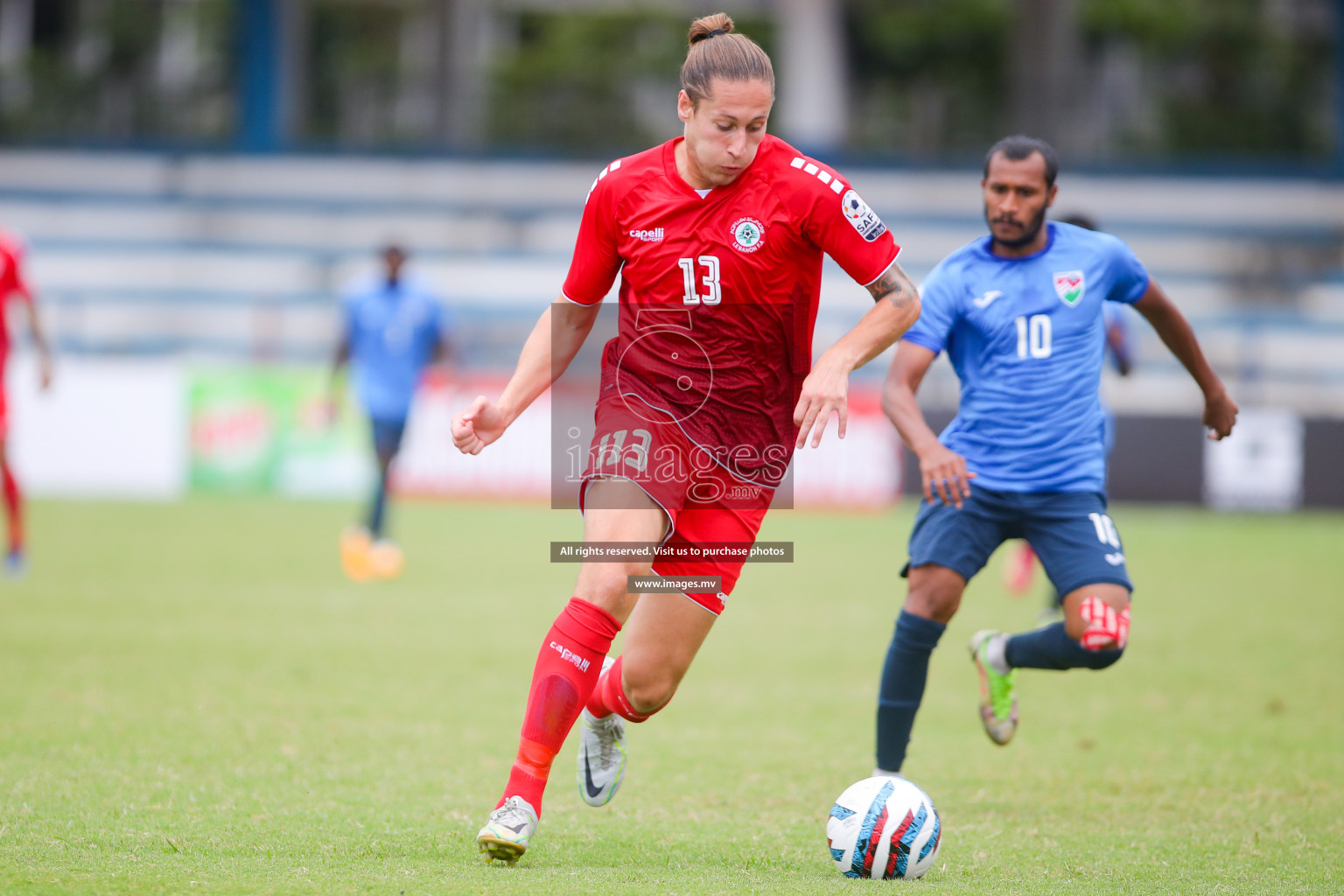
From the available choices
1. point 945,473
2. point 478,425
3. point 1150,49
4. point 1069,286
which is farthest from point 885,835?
point 1150,49

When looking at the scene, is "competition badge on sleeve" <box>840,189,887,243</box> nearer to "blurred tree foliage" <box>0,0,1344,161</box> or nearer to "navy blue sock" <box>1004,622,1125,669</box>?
"navy blue sock" <box>1004,622,1125,669</box>

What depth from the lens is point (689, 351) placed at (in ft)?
14.7

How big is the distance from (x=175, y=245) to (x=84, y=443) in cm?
843

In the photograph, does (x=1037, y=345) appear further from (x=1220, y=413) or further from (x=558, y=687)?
(x=558, y=687)

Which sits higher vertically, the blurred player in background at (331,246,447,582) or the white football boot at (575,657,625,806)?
the blurred player in background at (331,246,447,582)

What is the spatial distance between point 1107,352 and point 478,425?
6.87m

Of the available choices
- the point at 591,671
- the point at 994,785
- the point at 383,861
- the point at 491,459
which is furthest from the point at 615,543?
the point at 491,459

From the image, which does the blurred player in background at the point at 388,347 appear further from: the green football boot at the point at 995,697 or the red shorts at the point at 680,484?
the red shorts at the point at 680,484

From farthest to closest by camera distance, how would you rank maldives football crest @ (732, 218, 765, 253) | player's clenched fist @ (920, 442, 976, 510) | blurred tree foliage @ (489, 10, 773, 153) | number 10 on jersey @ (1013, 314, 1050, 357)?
blurred tree foliage @ (489, 10, 773, 153)
number 10 on jersey @ (1013, 314, 1050, 357)
player's clenched fist @ (920, 442, 976, 510)
maldives football crest @ (732, 218, 765, 253)

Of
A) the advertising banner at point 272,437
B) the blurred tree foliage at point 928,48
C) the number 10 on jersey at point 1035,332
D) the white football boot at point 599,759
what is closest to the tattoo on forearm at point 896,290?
the number 10 on jersey at point 1035,332

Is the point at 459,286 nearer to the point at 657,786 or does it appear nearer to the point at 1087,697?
the point at 1087,697

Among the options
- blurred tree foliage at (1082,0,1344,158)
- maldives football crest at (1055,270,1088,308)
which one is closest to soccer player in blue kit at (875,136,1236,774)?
maldives football crest at (1055,270,1088,308)

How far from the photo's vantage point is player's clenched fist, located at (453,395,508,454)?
168 inches

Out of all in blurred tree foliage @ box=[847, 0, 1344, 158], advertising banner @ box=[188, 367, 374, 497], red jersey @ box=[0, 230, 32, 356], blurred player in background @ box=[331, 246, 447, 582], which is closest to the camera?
red jersey @ box=[0, 230, 32, 356]
